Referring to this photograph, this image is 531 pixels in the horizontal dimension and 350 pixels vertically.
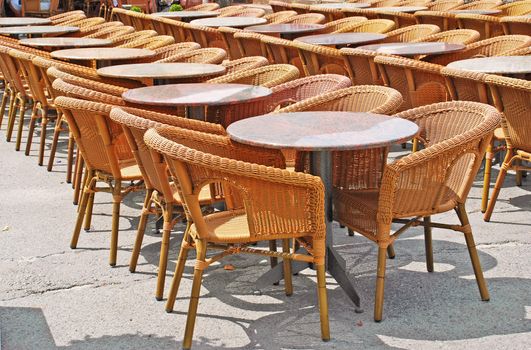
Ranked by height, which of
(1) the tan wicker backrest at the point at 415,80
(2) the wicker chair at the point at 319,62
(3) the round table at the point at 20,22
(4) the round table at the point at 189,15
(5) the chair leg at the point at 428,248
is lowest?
(4) the round table at the point at 189,15

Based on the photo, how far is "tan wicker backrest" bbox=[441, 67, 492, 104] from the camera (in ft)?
17.1

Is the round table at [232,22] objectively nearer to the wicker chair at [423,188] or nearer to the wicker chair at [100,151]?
the wicker chair at [100,151]

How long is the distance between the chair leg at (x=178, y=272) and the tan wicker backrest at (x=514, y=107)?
6.23ft

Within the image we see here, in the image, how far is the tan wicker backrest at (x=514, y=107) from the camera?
195 inches

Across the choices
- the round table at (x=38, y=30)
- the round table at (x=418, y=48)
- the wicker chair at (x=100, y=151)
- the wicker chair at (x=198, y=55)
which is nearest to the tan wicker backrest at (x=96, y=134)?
the wicker chair at (x=100, y=151)

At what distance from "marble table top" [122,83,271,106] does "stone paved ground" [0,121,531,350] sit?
724 millimetres

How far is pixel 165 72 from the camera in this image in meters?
5.99

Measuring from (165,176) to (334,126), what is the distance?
0.72 metres

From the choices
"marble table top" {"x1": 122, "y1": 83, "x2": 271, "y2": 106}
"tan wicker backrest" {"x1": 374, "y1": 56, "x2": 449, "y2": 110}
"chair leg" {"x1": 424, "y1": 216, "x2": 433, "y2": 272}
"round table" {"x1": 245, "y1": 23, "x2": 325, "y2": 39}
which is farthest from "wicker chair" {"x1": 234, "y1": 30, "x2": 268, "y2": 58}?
"chair leg" {"x1": 424, "y1": 216, "x2": 433, "y2": 272}

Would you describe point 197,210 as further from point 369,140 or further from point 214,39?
point 214,39

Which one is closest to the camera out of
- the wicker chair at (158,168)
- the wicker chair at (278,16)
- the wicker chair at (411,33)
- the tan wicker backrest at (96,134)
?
the wicker chair at (158,168)

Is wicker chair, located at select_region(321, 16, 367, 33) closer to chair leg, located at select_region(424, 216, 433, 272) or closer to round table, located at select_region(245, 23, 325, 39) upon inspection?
round table, located at select_region(245, 23, 325, 39)

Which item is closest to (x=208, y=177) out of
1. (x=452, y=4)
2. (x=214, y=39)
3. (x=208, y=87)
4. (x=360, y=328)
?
(x=360, y=328)

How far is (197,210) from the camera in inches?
146
